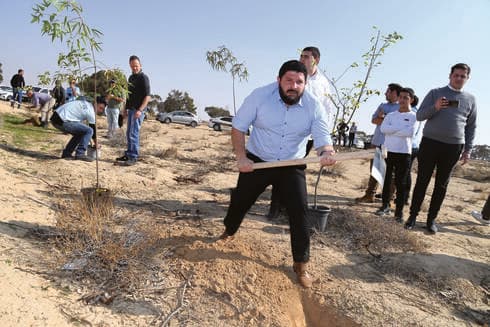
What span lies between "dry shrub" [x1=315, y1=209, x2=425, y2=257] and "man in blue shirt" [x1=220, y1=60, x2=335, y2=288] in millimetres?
1170

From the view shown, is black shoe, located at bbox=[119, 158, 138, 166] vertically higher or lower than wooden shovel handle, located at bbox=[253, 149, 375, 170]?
lower

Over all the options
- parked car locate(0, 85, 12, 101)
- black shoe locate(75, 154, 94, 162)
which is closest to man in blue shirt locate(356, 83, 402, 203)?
black shoe locate(75, 154, 94, 162)

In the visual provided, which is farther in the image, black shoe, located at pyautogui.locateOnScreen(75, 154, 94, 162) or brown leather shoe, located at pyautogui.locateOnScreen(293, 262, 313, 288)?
black shoe, located at pyautogui.locateOnScreen(75, 154, 94, 162)

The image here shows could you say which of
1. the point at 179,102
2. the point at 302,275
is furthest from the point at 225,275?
the point at 179,102

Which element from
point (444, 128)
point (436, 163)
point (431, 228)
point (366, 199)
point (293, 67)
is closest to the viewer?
point (293, 67)

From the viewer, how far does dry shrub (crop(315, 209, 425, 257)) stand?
3.78 meters

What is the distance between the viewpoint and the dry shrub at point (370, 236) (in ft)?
12.4

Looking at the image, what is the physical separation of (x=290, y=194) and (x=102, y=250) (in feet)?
5.07

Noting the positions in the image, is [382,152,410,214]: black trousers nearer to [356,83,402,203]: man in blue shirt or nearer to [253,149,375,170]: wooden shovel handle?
[356,83,402,203]: man in blue shirt

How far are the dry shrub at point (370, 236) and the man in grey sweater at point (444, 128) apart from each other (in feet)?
1.97

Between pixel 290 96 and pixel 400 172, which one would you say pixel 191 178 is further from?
pixel 290 96

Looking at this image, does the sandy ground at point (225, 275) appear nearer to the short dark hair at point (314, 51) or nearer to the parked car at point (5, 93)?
the short dark hair at point (314, 51)

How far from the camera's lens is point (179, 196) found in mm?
4816

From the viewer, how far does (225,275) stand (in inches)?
108
